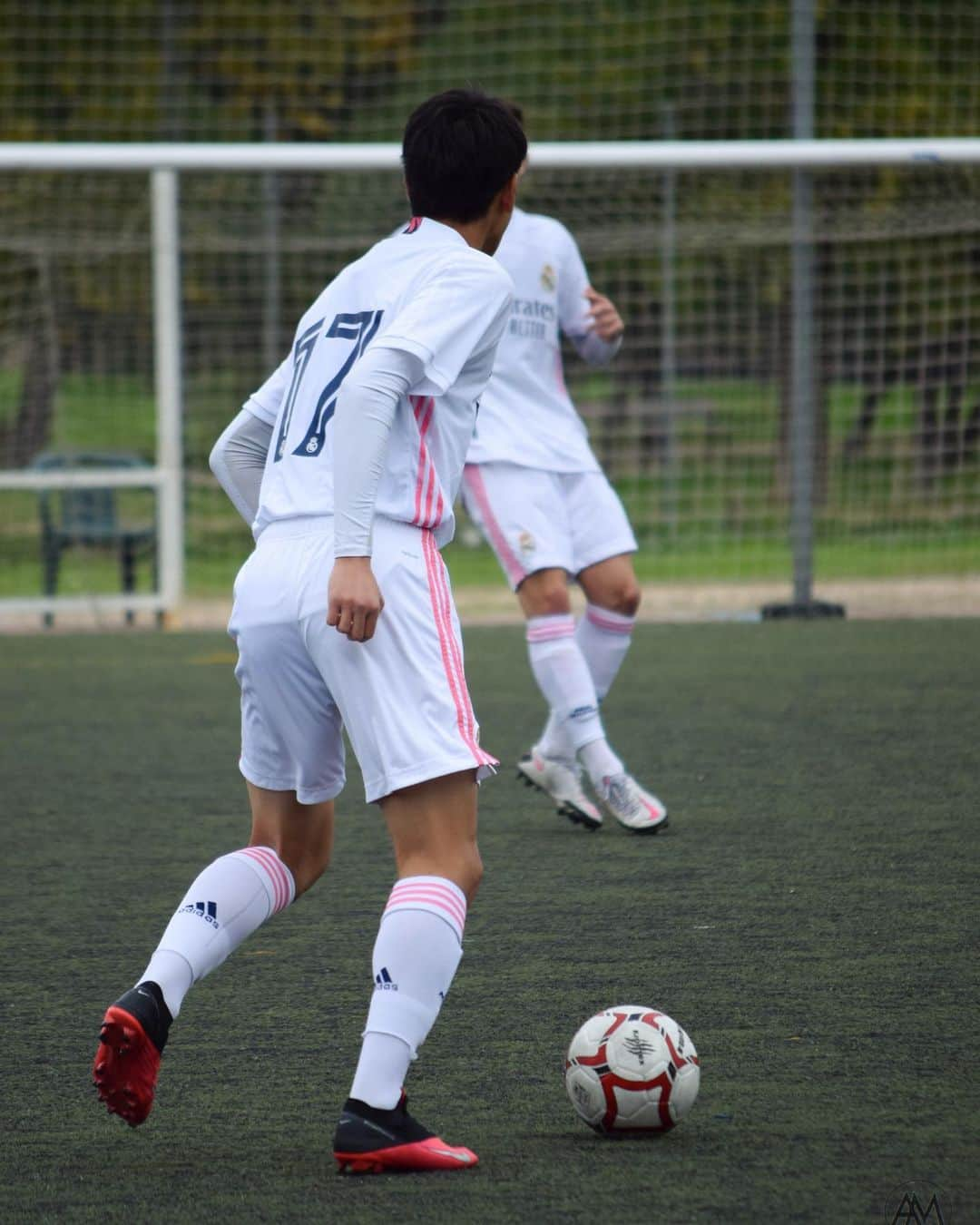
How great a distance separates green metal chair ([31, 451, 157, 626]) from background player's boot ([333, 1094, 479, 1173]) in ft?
28.8

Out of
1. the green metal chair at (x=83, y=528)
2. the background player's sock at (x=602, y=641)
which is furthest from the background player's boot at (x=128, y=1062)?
the green metal chair at (x=83, y=528)

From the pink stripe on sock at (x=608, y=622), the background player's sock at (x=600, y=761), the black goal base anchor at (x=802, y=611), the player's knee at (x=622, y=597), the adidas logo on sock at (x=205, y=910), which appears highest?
the adidas logo on sock at (x=205, y=910)

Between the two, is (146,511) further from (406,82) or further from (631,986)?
(631,986)

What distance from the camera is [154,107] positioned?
557 inches

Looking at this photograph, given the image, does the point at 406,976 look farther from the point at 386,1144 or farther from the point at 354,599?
the point at 354,599

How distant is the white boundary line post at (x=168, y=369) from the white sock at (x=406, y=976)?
8308mm

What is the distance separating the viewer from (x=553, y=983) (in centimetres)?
347

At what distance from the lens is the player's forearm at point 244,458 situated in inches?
119

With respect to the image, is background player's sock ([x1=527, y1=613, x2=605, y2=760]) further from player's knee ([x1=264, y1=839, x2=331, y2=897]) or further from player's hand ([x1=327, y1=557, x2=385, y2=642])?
player's hand ([x1=327, y1=557, x2=385, y2=642])

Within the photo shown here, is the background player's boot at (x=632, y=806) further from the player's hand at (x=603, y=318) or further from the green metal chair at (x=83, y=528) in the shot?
the green metal chair at (x=83, y=528)

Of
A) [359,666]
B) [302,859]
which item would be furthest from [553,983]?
[359,666]

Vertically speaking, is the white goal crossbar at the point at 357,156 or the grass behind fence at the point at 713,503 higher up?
the white goal crossbar at the point at 357,156

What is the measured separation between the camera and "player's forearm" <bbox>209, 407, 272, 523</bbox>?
119 inches

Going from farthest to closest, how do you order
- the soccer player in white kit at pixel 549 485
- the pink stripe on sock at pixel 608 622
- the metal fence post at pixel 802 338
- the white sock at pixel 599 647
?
the metal fence post at pixel 802 338 < the pink stripe on sock at pixel 608 622 < the white sock at pixel 599 647 < the soccer player in white kit at pixel 549 485
